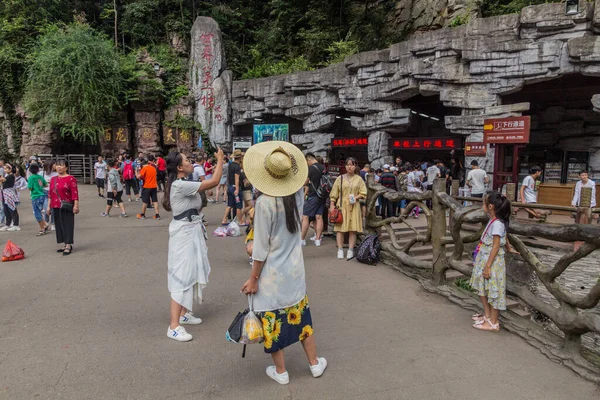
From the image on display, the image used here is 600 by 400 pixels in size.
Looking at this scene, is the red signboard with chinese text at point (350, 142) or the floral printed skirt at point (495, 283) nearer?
the floral printed skirt at point (495, 283)

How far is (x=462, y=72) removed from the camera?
Answer: 12898 mm

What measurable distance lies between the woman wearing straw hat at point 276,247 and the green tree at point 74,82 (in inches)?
748

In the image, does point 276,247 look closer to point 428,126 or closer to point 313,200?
point 313,200

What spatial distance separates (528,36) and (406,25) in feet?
32.2

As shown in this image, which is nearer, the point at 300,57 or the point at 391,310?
the point at 391,310

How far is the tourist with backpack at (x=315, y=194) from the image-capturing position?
24.3 feet

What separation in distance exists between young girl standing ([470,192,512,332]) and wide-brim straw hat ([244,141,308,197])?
211 centimetres

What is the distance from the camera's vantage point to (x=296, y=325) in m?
3.04

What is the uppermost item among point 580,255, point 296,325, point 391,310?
point 580,255

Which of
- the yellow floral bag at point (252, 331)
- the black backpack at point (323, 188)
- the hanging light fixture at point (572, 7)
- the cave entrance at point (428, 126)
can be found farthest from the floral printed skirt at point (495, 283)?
the cave entrance at point (428, 126)

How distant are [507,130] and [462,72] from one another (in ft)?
9.18

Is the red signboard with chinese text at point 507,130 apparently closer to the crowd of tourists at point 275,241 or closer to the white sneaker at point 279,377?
the crowd of tourists at point 275,241

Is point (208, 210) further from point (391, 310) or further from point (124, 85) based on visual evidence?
point (124, 85)

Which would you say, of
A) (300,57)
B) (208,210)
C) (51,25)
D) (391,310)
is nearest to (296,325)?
(391,310)
